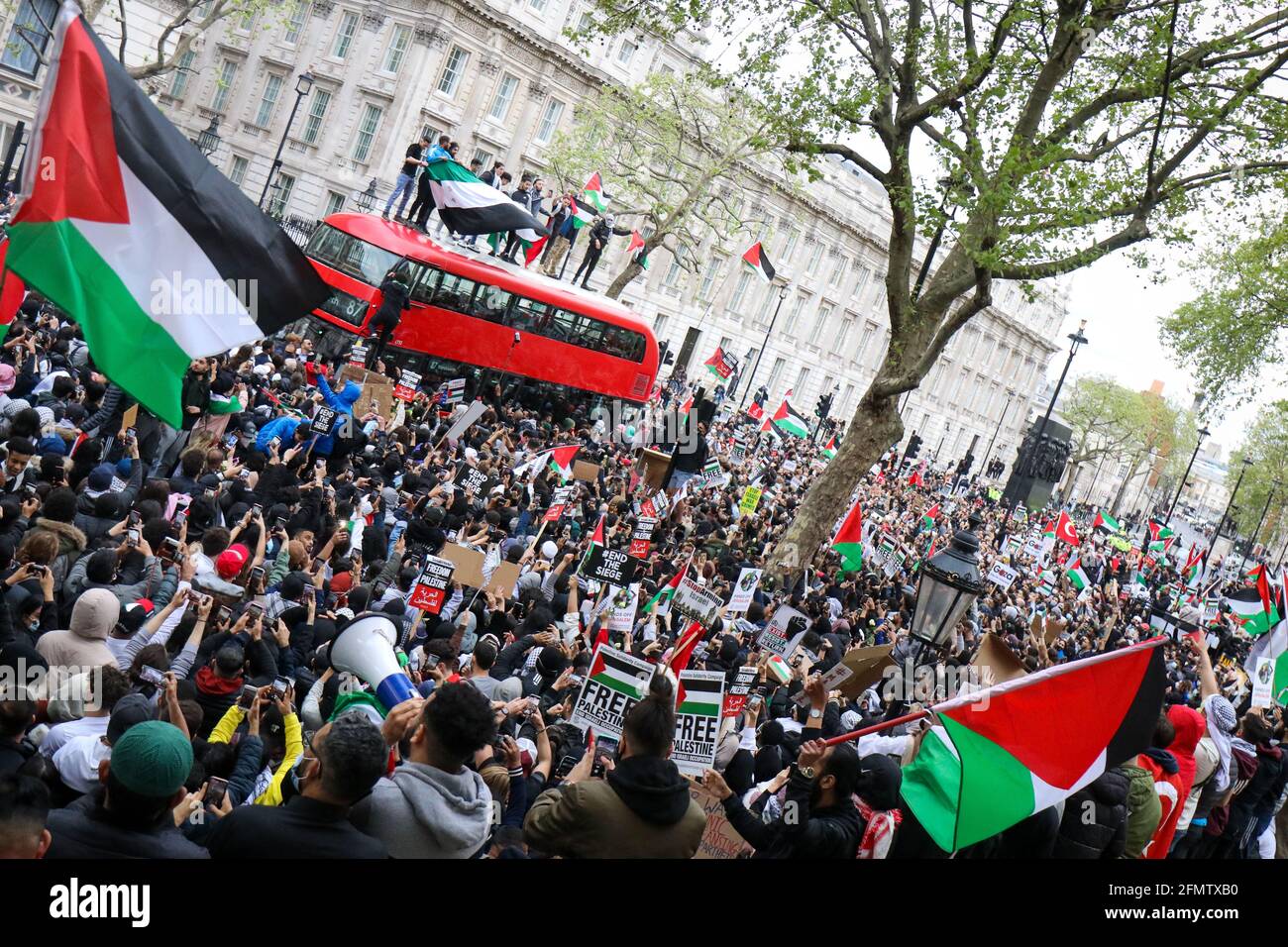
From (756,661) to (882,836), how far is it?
10.5 feet

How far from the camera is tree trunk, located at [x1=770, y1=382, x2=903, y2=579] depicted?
16.7 meters

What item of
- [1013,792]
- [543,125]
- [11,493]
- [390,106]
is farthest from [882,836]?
[543,125]

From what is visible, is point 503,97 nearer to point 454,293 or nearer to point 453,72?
point 453,72

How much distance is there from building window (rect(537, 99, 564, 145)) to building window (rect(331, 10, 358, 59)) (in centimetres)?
735

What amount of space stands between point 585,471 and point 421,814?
1357 centimetres

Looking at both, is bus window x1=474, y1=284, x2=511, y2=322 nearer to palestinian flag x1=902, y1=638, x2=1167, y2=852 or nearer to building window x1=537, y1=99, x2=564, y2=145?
palestinian flag x1=902, y1=638, x2=1167, y2=852

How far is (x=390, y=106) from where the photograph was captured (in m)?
39.0

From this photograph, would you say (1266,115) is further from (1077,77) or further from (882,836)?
(882,836)

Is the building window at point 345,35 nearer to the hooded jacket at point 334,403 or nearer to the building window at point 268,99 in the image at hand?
the building window at point 268,99

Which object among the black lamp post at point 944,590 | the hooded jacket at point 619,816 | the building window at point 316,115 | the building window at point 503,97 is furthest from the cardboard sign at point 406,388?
the building window at point 503,97

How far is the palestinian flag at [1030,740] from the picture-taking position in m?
5.25

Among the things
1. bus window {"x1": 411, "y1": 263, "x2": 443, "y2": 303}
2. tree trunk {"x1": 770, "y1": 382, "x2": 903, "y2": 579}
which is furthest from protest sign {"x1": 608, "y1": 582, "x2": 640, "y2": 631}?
bus window {"x1": 411, "y1": 263, "x2": 443, "y2": 303}

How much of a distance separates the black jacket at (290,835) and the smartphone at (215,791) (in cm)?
144

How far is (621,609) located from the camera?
8539mm
